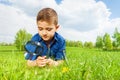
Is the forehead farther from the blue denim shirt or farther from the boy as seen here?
the blue denim shirt

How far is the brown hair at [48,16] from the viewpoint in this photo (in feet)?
19.7

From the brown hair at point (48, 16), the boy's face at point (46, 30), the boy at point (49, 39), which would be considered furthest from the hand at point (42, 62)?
the brown hair at point (48, 16)

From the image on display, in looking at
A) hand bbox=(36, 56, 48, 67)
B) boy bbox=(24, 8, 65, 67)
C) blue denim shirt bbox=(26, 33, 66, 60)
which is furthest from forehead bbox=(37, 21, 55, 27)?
hand bbox=(36, 56, 48, 67)

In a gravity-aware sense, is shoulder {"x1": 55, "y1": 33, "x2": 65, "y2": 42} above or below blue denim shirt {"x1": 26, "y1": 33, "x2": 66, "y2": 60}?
above

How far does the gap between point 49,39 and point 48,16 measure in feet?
1.78

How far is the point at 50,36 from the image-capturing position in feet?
19.8

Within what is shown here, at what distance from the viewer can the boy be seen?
18.8ft

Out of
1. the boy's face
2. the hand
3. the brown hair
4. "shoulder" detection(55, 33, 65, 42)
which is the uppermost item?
the brown hair

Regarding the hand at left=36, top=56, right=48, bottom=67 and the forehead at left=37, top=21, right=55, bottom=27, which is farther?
the forehead at left=37, top=21, right=55, bottom=27

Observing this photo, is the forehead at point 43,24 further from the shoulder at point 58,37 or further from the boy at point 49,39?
the shoulder at point 58,37

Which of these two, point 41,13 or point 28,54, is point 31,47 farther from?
point 41,13

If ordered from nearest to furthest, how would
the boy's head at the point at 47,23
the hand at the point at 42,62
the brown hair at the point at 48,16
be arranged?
1. the hand at the point at 42,62
2. the boy's head at the point at 47,23
3. the brown hair at the point at 48,16

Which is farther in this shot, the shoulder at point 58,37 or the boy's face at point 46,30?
the shoulder at point 58,37

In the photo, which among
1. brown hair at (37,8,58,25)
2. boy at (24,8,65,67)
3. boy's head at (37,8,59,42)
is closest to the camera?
boy at (24,8,65,67)
